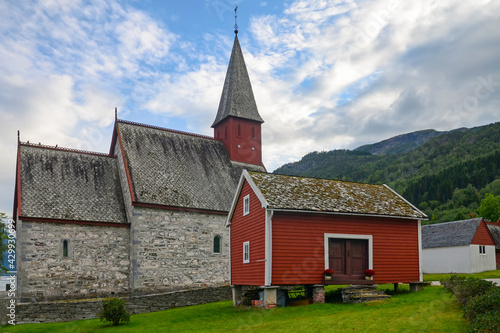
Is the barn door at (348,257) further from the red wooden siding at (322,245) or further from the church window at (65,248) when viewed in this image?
the church window at (65,248)

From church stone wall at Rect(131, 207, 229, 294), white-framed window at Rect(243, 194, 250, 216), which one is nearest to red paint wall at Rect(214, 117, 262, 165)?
church stone wall at Rect(131, 207, 229, 294)

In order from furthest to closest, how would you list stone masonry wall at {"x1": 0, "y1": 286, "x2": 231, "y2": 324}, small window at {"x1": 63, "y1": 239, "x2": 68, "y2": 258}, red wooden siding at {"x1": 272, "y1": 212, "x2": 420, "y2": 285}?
1. small window at {"x1": 63, "y1": 239, "x2": 68, "y2": 258}
2. stone masonry wall at {"x1": 0, "y1": 286, "x2": 231, "y2": 324}
3. red wooden siding at {"x1": 272, "y1": 212, "x2": 420, "y2": 285}

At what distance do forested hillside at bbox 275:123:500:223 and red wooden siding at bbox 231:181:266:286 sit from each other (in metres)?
66.2

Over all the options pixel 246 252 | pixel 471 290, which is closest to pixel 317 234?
pixel 246 252

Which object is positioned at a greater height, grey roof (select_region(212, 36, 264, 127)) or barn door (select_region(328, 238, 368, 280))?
grey roof (select_region(212, 36, 264, 127))

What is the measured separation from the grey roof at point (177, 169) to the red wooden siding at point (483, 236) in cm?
2499

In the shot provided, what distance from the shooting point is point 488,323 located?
11617 millimetres

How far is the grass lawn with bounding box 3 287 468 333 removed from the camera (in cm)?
1440

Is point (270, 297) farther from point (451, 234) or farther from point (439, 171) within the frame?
point (439, 171)

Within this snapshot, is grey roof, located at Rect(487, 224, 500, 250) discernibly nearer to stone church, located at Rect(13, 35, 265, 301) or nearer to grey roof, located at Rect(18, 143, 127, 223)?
stone church, located at Rect(13, 35, 265, 301)

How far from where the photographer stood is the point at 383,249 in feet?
78.2

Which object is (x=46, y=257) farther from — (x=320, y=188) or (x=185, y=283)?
(x=320, y=188)

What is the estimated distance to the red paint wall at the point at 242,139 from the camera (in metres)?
42.7

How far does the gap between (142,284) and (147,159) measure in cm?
964
